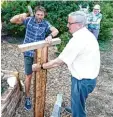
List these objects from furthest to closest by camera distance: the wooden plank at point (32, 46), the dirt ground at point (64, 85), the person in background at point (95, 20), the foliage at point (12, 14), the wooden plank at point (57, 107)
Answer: the foliage at point (12, 14), the person in background at point (95, 20), the dirt ground at point (64, 85), the wooden plank at point (57, 107), the wooden plank at point (32, 46)

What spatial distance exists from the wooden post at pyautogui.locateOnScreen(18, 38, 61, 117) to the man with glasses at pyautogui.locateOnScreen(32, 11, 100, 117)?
132mm

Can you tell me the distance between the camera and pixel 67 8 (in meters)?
9.77

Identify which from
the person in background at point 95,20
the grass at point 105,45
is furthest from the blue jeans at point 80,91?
the grass at point 105,45

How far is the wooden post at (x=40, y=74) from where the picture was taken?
15.8 feet

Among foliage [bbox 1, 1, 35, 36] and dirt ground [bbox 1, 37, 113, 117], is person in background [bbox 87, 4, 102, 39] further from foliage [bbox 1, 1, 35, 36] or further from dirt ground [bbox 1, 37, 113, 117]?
foliage [bbox 1, 1, 35, 36]

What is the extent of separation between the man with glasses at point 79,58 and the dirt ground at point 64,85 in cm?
121

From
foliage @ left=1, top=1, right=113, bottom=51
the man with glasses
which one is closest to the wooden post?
the man with glasses

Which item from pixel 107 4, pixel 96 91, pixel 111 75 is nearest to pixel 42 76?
pixel 96 91

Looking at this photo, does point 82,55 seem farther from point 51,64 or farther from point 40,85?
point 40,85

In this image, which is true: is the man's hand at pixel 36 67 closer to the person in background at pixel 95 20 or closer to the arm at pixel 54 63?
the arm at pixel 54 63

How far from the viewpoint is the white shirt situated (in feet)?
14.6

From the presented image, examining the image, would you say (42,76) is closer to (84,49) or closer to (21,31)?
(84,49)

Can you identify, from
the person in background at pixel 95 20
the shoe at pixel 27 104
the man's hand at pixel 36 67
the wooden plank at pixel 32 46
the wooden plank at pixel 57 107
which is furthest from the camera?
the person in background at pixel 95 20

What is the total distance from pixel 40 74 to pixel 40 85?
0.20 metres
